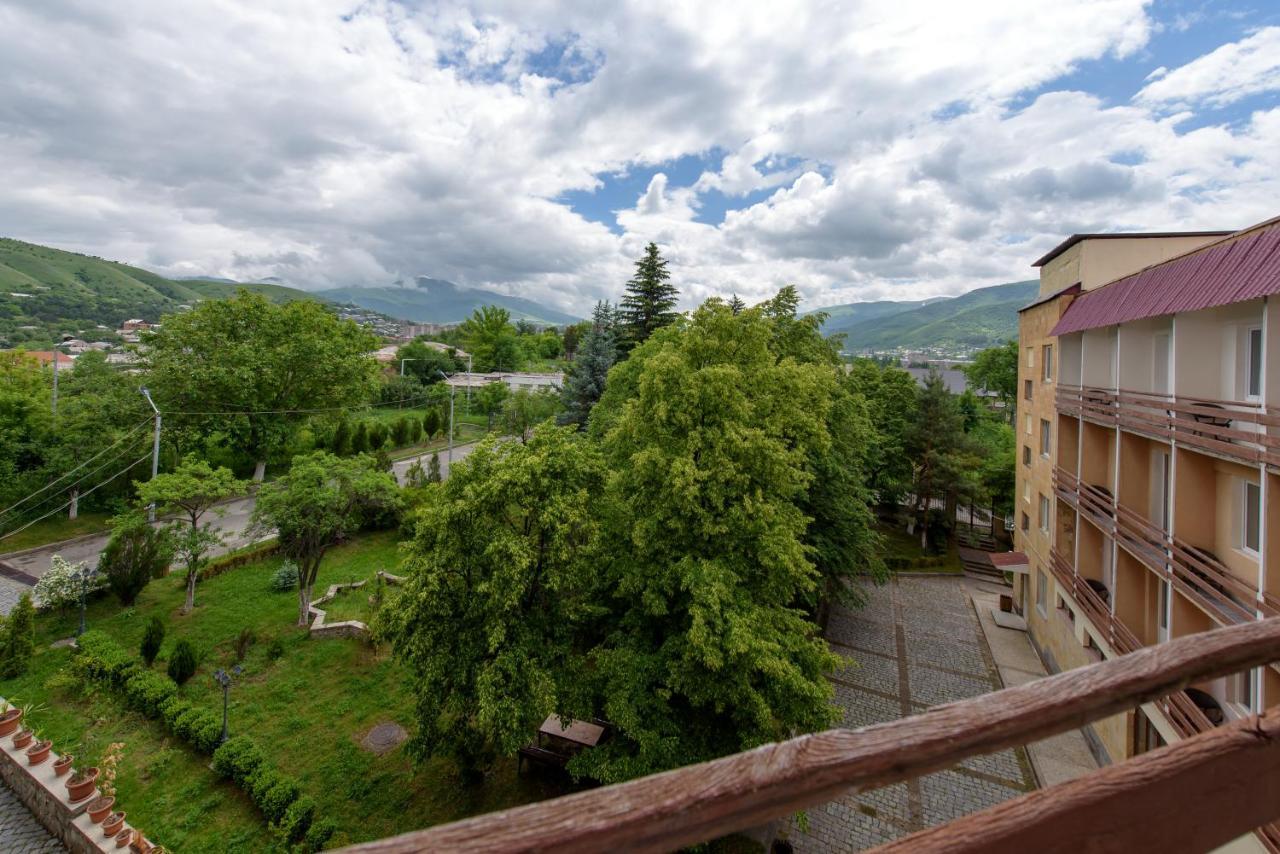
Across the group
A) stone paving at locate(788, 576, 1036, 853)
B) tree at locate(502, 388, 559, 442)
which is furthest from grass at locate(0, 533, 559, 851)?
tree at locate(502, 388, 559, 442)

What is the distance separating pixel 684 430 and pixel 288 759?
1004cm

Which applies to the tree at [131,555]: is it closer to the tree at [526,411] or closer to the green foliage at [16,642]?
the green foliage at [16,642]

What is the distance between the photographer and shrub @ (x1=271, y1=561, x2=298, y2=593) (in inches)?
726

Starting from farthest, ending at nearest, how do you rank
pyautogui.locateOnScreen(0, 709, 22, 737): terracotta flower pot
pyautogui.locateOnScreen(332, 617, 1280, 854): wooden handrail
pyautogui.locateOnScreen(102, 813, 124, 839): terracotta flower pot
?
pyautogui.locateOnScreen(0, 709, 22, 737): terracotta flower pot < pyautogui.locateOnScreen(102, 813, 124, 839): terracotta flower pot < pyautogui.locateOnScreen(332, 617, 1280, 854): wooden handrail

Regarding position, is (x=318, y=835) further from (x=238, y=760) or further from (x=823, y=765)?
(x=823, y=765)

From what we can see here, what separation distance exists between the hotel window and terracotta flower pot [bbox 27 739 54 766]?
20.2 meters

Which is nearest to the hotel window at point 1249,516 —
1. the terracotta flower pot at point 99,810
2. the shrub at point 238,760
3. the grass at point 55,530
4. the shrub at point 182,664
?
the shrub at point 238,760

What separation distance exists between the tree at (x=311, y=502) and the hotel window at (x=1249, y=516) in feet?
60.4

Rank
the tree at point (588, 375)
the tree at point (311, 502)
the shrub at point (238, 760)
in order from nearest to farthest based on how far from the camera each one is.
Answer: the shrub at point (238, 760) < the tree at point (311, 502) < the tree at point (588, 375)

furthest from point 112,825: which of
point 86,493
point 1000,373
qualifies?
point 1000,373

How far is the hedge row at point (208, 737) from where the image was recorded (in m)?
9.62

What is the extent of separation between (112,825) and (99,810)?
16.1 inches

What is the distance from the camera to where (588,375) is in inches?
1209

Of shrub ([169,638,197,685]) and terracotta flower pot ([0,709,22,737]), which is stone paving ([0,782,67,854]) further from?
shrub ([169,638,197,685])
